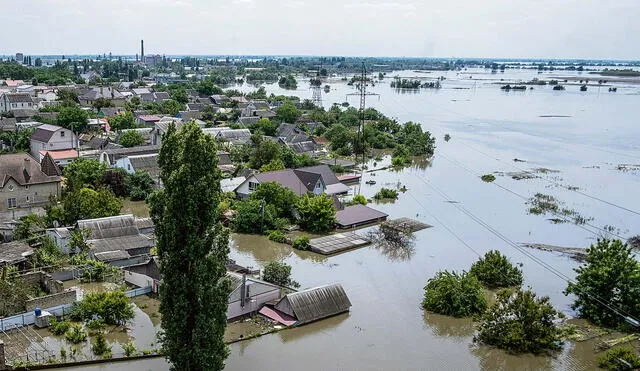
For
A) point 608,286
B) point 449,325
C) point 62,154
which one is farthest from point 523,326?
point 62,154

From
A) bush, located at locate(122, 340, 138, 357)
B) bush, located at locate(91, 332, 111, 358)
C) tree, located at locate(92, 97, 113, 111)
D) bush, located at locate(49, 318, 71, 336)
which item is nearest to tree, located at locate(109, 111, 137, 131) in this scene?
tree, located at locate(92, 97, 113, 111)

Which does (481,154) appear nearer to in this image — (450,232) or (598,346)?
(450,232)

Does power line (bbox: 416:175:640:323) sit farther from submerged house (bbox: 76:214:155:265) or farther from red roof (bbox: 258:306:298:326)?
submerged house (bbox: 76:214:155:265)

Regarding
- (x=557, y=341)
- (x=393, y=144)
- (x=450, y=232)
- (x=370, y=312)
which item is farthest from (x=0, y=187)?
(x=393, y=144)

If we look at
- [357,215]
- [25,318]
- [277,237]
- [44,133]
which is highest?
[44,133]

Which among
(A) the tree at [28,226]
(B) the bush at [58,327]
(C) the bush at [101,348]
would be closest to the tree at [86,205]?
(A) the tree at [28,226]

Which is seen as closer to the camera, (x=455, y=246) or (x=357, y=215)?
(x=455, y=246)

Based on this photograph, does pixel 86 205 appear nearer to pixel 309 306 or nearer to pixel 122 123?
pixel 309 306
